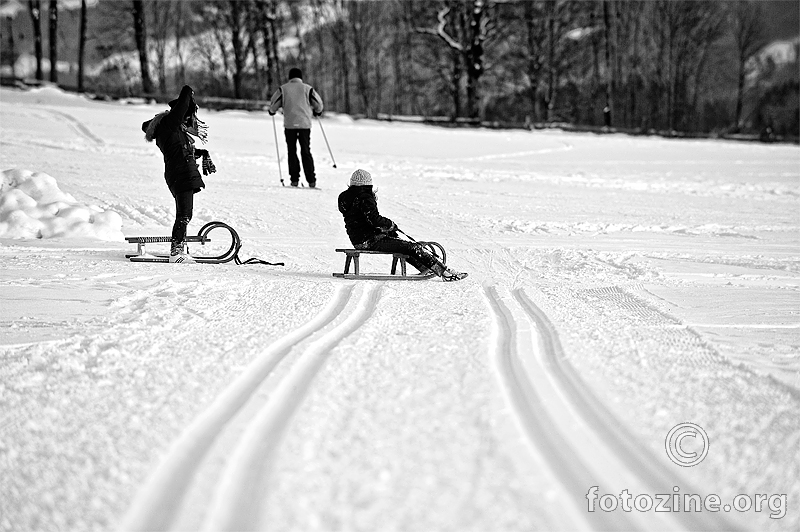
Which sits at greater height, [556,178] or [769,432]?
[556,178]

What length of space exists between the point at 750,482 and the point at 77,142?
54.6 ft

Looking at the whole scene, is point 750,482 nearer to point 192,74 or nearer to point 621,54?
point 621,54

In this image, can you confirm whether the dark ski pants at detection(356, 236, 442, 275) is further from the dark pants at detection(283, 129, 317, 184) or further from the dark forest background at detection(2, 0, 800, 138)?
the dark forest background at detection(2, 0, 800, 138)

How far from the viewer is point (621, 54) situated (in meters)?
50.5

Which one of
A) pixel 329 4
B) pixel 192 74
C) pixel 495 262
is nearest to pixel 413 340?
pixel 495 262

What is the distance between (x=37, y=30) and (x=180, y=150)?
1371 inches

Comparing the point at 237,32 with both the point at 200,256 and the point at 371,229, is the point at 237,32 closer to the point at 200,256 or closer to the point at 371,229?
the point at 200,256

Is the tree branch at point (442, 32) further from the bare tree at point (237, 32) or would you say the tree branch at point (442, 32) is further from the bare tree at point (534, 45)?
the bare tree at point (237, 32)

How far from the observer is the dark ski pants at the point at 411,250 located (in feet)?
24.1

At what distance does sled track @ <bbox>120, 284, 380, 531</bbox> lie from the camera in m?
2.65

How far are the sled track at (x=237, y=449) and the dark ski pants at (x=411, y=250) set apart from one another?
2.64m

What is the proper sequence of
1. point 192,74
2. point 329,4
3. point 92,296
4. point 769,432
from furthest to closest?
point 192,74, point 329,4, point 92,296, point 769,432

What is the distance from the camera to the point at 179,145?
7.56 metres

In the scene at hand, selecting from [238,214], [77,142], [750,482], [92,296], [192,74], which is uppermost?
[192,74]
